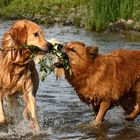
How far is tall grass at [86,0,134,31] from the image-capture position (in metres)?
21.0

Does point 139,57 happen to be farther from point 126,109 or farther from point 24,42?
point 24,42

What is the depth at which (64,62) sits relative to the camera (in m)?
8.66

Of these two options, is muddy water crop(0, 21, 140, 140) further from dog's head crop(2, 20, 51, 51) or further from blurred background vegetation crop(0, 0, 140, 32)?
blurred background vegetation crop(0, 0, 140, 32)

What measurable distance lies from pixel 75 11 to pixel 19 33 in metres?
18.8

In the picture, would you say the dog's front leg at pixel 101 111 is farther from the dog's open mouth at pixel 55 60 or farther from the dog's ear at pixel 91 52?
the dog's open mouth at pixel 55 60

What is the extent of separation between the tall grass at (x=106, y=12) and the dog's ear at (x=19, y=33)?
1261 centimetres

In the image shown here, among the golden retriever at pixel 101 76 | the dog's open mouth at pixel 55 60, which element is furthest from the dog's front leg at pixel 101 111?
the dog's open mouth at pixel 55 60

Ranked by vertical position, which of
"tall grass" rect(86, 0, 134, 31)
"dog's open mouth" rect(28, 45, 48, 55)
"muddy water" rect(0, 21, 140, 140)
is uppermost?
"dog's open mouth" rect(28, 45, 48, 55)

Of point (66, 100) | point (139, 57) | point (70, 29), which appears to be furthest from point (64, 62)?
point (70, 29)

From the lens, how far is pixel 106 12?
70.1 feet

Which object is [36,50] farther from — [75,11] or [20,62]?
[75,11]

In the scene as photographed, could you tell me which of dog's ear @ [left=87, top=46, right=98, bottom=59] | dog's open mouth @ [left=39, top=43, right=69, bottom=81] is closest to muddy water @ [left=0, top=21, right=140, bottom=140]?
dog's open mouth @ [left=39, top=43, right=69, bottom=81]

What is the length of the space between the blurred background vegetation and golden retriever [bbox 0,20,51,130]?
1249 centimetres

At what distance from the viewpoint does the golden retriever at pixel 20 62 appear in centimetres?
837
